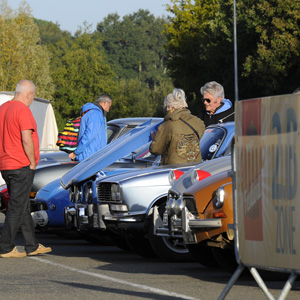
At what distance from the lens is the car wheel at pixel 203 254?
8.63 metres

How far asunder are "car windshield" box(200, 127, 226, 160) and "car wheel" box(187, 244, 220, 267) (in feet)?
5.84

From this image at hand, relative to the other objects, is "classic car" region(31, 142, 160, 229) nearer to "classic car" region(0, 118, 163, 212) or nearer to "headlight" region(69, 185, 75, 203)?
"classic car" region(0, 118, 163, 212)

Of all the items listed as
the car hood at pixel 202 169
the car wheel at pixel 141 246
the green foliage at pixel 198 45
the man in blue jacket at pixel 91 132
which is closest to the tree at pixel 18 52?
the green foliage at pixel 198 45

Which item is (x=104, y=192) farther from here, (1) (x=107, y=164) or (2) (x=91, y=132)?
(2) (x=91, y=132)

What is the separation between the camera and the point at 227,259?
805 centimetres

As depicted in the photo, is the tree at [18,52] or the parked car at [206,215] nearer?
the parked car at [206,215]

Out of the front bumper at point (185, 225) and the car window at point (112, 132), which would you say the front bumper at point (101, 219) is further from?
the car window at point (112, 132)

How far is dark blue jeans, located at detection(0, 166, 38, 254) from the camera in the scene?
1034cm

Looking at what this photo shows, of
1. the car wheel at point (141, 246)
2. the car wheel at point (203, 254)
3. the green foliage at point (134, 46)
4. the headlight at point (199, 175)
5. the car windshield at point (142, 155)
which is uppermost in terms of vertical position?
the green foliage at point (134, 46)

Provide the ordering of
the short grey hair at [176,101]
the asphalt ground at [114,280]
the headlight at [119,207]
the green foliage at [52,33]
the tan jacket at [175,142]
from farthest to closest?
the green foliage at [52,33] → the short grey hair at [176,101] → the tan jacket at [175,142] → the headlight at [119,207] → the asphalt ground at [114,280]

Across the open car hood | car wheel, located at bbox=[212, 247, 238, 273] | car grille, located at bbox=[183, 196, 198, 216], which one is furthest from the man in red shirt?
car wheel, located at bbox=[212, 247, 238, 273]

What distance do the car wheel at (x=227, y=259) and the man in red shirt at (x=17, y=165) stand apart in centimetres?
301

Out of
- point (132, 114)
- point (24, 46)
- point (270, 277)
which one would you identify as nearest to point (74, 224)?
point (270, 277)

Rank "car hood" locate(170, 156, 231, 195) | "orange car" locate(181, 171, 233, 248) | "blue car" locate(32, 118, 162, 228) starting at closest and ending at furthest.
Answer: "orange car" locate(181, 171, 233, 248) → "car hood" locate(170, 156, 231, 195) → "blue car" locate(32, 118, 162, 228)
